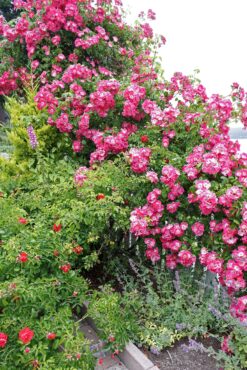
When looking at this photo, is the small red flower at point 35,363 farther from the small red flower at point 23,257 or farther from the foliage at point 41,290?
the small red flower at point 23,257

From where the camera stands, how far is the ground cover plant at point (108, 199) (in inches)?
85.9

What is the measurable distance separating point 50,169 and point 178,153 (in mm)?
1167

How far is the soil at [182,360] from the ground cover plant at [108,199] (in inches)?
3.5

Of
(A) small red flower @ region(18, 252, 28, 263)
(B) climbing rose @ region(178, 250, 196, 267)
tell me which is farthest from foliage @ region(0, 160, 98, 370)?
(B) climbing rose @ region(178, 250, 196, 267)

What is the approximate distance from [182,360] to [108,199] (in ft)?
3.86

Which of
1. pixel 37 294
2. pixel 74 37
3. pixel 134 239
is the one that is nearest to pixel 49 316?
pixel 37 294

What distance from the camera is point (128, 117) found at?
3430 mm

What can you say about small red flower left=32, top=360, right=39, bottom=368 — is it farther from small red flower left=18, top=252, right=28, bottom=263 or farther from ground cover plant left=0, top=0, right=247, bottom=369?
small red flower left=18, top=252, right=28, bottom=263

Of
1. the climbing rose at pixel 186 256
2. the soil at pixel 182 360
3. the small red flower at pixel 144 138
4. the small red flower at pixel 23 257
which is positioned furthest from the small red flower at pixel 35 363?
the small red flower at pixel 144 138

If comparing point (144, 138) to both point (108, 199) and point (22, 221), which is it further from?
point (22, 221)

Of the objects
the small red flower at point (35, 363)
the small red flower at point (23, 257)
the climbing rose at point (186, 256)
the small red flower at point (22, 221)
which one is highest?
the climbing rose at point (186, 256)

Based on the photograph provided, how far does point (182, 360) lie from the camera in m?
2.40

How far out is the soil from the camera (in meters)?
2.35

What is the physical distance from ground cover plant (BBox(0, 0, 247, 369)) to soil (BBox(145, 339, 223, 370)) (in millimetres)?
88
